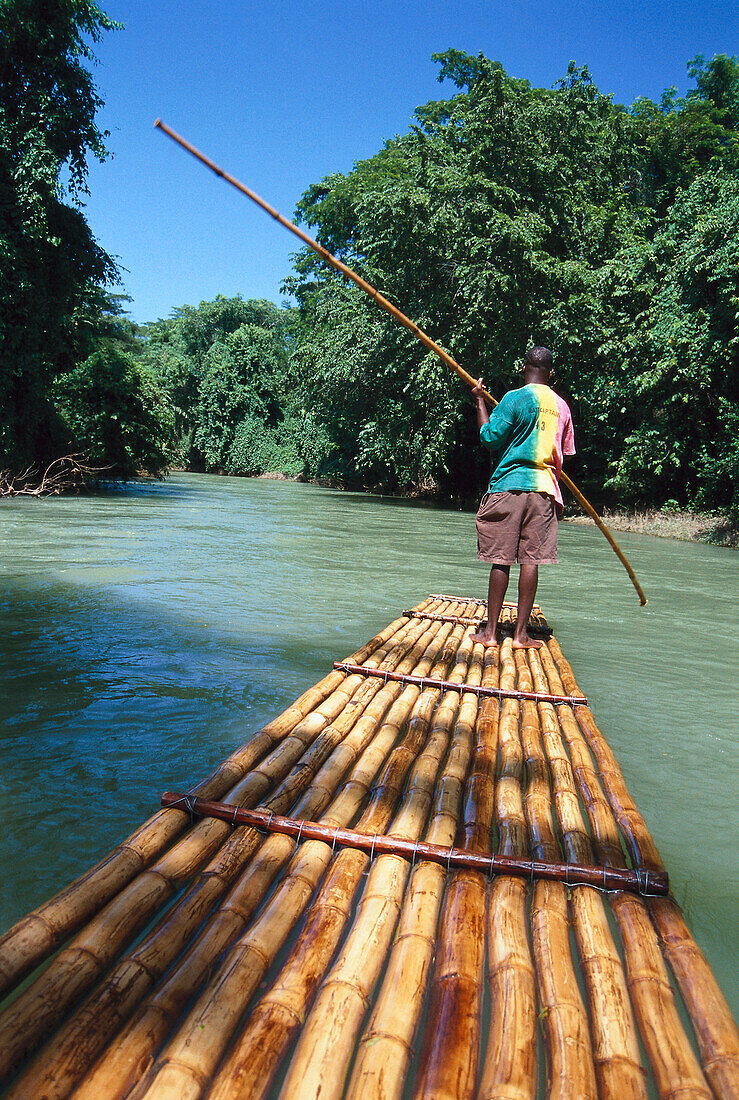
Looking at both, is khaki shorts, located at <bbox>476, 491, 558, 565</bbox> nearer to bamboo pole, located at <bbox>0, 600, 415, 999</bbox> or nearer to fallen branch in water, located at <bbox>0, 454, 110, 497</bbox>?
bamboo pole, located at <bbox>0, 600, 415, 999</bbox>

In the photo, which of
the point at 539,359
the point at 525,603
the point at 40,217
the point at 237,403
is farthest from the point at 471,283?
the point at 237,403

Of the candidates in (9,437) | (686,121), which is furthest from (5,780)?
(686,121)

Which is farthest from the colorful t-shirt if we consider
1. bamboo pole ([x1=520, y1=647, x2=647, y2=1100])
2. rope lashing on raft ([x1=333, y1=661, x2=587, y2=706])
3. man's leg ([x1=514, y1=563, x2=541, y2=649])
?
bamboo pole ([x1=520, y1=647, x2=647, y2=1100])

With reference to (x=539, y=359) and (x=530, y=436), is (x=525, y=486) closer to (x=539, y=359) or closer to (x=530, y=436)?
(x=530, y=436)

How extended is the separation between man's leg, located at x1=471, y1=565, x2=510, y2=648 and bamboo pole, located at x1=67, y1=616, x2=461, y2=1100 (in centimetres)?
167

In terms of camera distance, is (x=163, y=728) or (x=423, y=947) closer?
(x=423, y=947)

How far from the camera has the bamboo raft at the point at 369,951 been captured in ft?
3.72

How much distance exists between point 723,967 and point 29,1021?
1.38 metres

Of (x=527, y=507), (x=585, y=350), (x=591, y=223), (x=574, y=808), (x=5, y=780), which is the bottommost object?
(x=5, y=780)

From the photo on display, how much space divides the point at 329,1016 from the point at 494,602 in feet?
9.30

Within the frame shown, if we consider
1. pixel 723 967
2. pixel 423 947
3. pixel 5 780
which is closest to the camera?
pixel 423 947

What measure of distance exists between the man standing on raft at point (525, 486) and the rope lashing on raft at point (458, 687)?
0.83 m

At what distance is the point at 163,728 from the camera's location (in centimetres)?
269

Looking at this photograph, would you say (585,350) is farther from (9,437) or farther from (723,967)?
(723,967)
